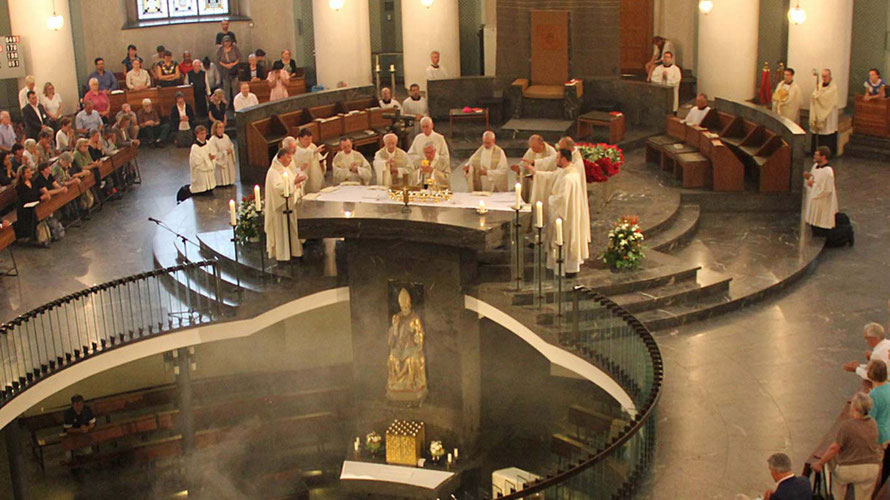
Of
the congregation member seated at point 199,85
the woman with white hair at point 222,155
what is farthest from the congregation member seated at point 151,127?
the woman with white hair at point 222,155

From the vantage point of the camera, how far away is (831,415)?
1173cm

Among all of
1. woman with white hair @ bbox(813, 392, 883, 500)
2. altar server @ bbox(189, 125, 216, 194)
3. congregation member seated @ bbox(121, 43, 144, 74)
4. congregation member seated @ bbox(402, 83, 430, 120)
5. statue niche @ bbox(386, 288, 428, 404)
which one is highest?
congregation member seated @ bbox(121, 43, 144, 74)

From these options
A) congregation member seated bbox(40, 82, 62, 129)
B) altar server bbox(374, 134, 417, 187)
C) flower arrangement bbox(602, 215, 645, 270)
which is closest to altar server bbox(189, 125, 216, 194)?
altar server bbox(374, 134, 417, 187)

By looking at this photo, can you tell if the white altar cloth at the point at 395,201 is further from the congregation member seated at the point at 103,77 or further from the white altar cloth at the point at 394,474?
the congregation member seated at the point at 103,77

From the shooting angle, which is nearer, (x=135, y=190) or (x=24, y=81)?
(x=135, y=190)

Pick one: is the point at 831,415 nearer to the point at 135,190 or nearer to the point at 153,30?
the point at 135,190

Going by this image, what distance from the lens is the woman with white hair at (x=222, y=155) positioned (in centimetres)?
2019

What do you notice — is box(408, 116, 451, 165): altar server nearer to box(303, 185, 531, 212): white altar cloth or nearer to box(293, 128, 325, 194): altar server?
box(293, 128, 325, 194): altar server

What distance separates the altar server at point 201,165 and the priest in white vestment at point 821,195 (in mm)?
9491

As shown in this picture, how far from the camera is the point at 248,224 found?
16312mm

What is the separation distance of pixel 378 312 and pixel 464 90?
9118 millimetres

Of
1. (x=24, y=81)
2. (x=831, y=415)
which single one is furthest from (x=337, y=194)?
(x=24, y=81)

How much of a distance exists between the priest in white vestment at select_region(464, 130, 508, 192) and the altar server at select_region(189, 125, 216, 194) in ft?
17.9

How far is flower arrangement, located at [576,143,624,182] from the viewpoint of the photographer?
16.4 metres
